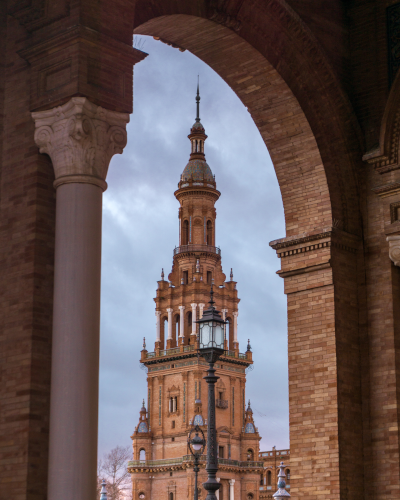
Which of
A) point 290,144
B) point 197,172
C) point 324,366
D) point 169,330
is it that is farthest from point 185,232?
point 324,366

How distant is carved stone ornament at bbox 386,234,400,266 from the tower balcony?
270 ft

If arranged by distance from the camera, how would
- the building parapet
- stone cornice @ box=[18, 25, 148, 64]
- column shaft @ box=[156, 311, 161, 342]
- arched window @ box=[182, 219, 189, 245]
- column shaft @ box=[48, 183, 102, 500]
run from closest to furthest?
column shaft @ box=[48, 183, 102, 500] → stone cornice @ box=[18, 25, 148, 64] → the building parapet → arched window @ box=[182, 219, 189, 245] → column shaft @ box=[156, 311, 161, 342]

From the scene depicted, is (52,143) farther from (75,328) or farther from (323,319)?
(323,319)

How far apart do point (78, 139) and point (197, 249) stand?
85.9 metres

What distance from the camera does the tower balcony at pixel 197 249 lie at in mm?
94000

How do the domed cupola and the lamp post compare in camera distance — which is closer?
the lamp post

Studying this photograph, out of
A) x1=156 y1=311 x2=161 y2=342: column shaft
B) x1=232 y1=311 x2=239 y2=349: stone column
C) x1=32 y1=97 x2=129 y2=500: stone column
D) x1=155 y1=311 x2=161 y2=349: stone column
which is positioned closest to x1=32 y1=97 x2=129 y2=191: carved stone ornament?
x1=32 y1=97 x2=129 y2=500: stone column

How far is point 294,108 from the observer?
12.2 meters

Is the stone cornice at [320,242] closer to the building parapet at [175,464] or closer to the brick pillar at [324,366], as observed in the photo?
the brick pillar at [324,366]

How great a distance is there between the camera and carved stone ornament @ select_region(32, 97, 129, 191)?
26.5ft

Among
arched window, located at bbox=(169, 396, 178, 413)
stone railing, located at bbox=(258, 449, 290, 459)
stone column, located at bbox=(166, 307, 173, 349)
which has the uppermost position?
stone column, located at bbox=(166, 307, 173, 349)

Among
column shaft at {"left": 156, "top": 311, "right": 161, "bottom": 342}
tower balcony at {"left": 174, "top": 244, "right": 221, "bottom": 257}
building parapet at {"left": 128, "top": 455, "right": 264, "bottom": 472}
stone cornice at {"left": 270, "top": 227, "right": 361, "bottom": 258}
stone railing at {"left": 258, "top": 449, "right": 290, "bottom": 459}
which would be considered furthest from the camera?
stone railing at {"left": 258, "top": 449, "right": 290, "bottom": 459}

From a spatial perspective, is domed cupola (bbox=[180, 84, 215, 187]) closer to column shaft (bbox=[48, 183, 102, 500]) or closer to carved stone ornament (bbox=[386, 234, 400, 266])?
carved stone ornament (bbox=[386, 234, 400, 266])

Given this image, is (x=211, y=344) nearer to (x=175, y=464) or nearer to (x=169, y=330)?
(x=175, y=464)
